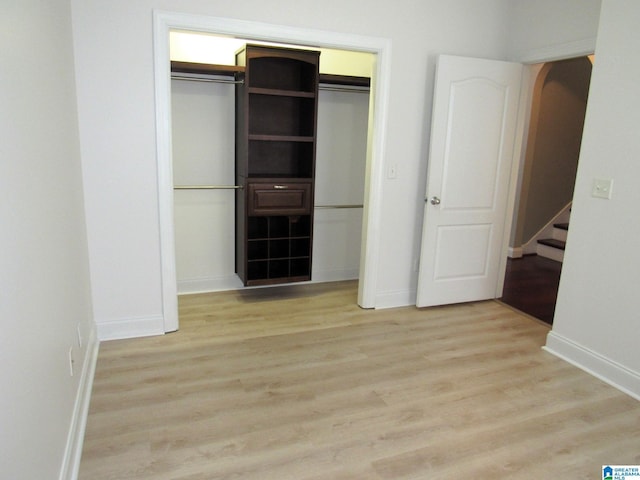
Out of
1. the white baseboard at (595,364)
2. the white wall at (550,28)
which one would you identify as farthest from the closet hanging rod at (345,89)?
the white baseboard at (595,364)

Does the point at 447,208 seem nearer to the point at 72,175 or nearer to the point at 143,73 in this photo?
the point at 143,73

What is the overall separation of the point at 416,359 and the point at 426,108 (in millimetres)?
1946

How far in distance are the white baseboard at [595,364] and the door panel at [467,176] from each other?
94 centimetres

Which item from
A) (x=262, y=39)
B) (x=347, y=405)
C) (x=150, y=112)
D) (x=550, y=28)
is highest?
(x=550, y=28)

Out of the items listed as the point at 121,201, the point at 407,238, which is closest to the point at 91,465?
the point at 121,201

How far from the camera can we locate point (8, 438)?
116cm

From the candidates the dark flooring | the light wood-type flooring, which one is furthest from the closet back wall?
the dark flooring

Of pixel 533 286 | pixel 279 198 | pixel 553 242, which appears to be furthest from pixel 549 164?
pixel 279 198

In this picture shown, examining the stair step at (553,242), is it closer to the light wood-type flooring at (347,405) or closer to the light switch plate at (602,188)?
the light wood-type flooring at (347,405)

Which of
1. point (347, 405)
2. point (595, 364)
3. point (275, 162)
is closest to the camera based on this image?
point (347, 405)

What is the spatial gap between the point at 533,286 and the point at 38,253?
14.4 feet

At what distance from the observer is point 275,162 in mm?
4062

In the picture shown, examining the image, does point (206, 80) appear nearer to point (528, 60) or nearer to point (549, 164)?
point (528, 60)

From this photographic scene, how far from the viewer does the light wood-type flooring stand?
199 centimetres
